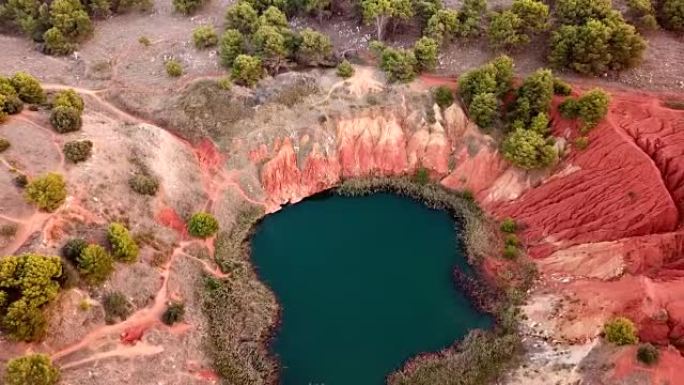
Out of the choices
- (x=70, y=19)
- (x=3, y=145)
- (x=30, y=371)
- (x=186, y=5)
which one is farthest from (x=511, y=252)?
(x=70, y=19)

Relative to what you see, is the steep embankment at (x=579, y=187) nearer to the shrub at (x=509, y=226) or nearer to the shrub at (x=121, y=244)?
the shrub at (x=509, y=226)

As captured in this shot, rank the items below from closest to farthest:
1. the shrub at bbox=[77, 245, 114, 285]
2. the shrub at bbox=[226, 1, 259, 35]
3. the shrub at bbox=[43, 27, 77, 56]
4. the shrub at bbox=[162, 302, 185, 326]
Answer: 1. the shrub at bbox=[77, 245, 114, 285]
2. the shrub at bbox=[162, 302, 185, 326]
3. the shrub at bbox=[226, 1, 259, 35]
4. the shrub at bbox=[43, 27, 77, 56]

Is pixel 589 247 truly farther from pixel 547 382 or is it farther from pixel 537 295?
pixel 547 382

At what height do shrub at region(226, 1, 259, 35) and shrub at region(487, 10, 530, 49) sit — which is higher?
shrub at region(487, 10, 530, 49)

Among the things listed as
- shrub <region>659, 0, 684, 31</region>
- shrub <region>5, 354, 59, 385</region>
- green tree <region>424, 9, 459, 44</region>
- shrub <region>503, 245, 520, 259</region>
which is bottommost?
shrub <region>503, 245, 520, 259</region>

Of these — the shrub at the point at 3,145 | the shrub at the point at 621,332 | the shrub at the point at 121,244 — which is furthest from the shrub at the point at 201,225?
the shrub at the point at 621,332

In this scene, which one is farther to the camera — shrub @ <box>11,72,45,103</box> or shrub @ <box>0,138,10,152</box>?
shrub @ <box>11,72,45,103</box>

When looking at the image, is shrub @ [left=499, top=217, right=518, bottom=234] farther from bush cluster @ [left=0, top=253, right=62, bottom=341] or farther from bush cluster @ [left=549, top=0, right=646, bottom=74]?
bush cluster @ [left=0, top=253, right=62, bottom=341]

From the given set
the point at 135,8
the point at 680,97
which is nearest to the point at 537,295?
the point at 680,97

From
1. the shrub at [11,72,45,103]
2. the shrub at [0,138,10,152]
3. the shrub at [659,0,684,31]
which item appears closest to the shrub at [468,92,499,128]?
the shrub at [659,0,684,31]
